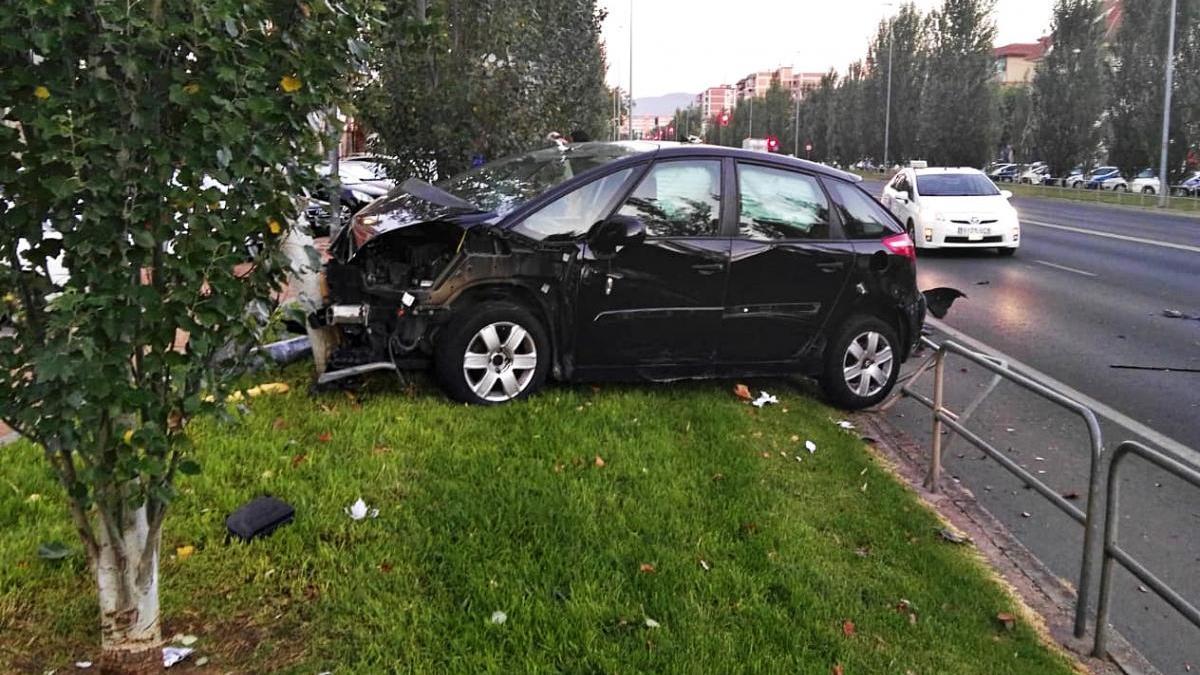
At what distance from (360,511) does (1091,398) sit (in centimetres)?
586

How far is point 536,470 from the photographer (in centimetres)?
486

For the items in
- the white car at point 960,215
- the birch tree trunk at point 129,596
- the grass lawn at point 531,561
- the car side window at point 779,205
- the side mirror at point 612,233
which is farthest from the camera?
the white car at point 960,215

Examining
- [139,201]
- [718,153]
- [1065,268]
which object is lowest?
[1065,268]

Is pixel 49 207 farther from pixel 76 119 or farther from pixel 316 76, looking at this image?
pixel 316 76

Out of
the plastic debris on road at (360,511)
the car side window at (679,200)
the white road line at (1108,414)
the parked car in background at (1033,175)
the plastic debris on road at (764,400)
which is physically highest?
the parked car in background at (1033,175)

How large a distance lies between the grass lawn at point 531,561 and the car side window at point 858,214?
1.85 m

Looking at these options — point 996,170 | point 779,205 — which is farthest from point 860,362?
point 996,170

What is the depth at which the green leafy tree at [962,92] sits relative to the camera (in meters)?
54.2

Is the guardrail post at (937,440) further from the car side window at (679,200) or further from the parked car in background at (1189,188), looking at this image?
the parked car in background at (1189,188)

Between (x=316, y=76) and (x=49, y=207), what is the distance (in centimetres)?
77

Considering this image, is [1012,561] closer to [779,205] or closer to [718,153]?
[779,205]

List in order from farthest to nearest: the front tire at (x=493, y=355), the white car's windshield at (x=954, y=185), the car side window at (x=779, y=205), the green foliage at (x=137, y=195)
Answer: the white car's windshield at (x=954, y=185)
the car side window at (x=779, y=205)
the front tire at (x=493, y=355)
the green foliage at (x=137, y=195)

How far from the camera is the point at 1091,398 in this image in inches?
298

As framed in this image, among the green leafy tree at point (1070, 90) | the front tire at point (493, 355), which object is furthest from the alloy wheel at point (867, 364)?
the green leafy tree at point (1070, 90)
